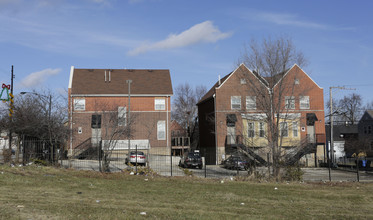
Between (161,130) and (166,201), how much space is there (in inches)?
1341

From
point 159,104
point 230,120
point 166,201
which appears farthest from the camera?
point 159,104

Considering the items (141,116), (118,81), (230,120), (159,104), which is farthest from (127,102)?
(230,120)

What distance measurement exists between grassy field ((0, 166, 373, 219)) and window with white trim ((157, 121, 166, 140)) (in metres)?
27.9

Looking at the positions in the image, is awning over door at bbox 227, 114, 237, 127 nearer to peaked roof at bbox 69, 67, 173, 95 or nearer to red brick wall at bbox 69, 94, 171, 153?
red brick wall at bbox 69, 94, 171, 153

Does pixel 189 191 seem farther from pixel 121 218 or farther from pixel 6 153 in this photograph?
pixel 6 153

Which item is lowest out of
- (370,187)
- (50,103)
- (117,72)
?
(370,187)

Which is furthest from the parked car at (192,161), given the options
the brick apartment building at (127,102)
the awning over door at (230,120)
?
the brick apartment building at (127,102)

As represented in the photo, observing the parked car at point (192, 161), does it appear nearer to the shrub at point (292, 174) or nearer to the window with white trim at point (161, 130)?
the window with white trim at point (161, 130)

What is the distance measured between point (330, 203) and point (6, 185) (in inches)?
451

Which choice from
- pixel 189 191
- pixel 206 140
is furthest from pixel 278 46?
pixel 206 140

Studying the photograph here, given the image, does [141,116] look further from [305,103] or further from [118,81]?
[305,103]

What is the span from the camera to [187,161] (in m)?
31.8

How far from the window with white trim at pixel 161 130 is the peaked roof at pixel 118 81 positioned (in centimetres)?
373

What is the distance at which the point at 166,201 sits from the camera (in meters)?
11.5
